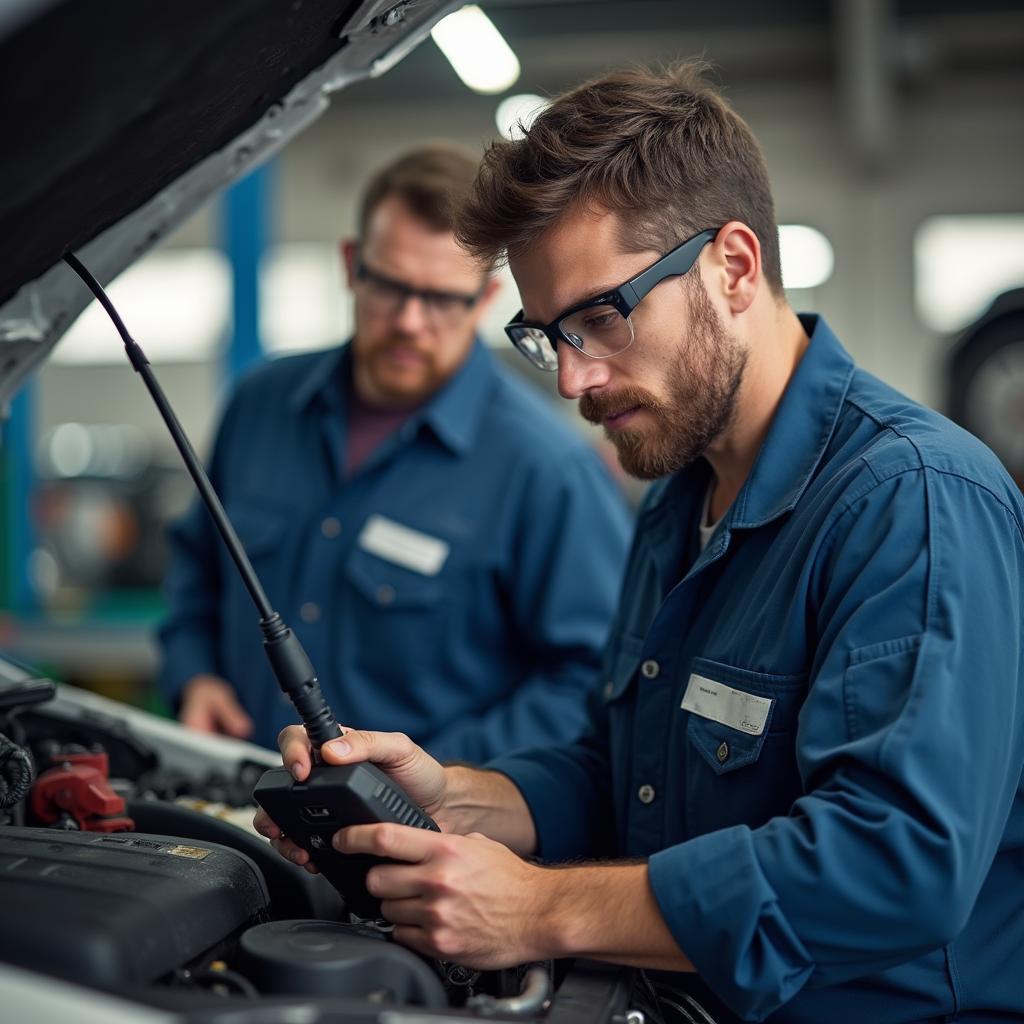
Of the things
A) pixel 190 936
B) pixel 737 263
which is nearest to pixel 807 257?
pixel 737 263

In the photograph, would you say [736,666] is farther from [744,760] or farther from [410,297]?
[410,297]

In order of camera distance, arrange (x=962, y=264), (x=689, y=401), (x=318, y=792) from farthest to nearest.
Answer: (x=962, y=264)
(x=689, y=401)
(x=318, y=792)

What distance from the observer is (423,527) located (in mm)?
2305

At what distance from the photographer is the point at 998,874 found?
1175 millimetres

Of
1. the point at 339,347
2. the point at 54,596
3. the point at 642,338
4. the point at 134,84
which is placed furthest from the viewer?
the point at 54,596

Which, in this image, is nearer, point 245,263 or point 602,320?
point 602,320

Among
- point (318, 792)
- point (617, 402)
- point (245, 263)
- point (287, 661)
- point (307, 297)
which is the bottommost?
point (318, 792)

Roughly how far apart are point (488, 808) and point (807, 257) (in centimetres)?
876

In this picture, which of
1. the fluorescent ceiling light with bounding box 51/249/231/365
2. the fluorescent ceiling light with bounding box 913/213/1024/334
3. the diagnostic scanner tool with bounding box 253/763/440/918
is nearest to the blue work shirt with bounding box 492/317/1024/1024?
the diagnostic scanner tool with bounding box 253/763/440/918

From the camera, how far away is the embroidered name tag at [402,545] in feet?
7.45

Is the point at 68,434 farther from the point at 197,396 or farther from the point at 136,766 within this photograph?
the point at 136,766

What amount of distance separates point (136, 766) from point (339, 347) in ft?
3.35

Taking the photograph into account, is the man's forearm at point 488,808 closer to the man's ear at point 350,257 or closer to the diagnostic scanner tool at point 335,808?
the diagnostic scanner tool at point 335,808

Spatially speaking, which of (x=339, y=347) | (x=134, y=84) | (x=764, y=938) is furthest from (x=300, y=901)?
(x=339, y=347)
